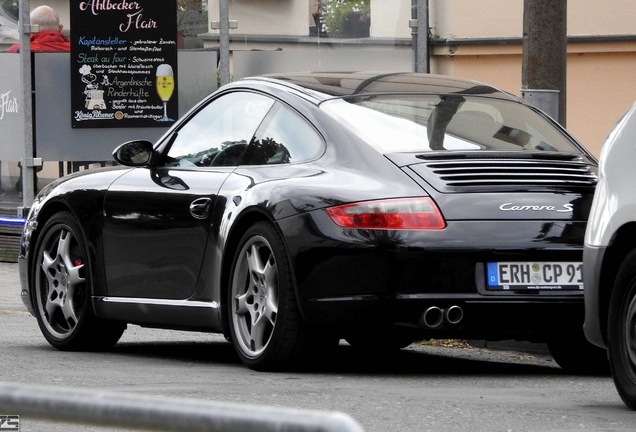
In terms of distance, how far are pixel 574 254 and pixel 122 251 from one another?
2.46 metres

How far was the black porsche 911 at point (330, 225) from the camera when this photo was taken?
19.4 ft

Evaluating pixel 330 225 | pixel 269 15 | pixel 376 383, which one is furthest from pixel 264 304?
pixel 269 15

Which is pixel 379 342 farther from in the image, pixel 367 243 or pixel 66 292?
pixel 367 243

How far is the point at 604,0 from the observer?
13.8m

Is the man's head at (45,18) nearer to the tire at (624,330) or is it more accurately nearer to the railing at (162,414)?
the tire at (624,330)

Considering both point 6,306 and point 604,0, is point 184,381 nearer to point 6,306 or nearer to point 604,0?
point 6,306

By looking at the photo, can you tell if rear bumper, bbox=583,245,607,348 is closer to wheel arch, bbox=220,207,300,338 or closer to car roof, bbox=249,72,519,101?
wheel arch, bbox=220,207,300,338

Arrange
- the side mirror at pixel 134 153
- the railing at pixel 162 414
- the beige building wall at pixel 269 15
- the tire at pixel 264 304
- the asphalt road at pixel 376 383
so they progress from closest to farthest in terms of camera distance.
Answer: the railing at pixel 162 414, the asphalt road at pixel 376 383, the tire at pixel 264 304, the side mirror at pixel 134 153, the beige building wall at pixel 269 15

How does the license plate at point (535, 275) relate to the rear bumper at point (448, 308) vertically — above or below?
above

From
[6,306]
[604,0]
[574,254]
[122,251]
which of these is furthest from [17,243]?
[574,254]

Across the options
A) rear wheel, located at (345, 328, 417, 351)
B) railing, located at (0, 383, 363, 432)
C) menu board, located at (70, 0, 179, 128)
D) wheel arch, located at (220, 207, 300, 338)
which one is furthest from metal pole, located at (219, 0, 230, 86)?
railing, located at (0, 383, 363, 432)

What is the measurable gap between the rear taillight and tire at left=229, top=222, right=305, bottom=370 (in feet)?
1.18

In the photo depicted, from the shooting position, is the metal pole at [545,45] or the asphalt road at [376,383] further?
the metal pole at [545,45]

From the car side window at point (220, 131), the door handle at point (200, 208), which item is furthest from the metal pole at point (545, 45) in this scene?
the door handle at point (200, 208)
